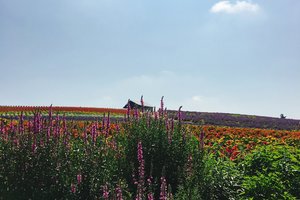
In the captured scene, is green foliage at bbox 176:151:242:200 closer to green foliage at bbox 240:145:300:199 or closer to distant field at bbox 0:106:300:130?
green foliage at bbox 240:145:300:199

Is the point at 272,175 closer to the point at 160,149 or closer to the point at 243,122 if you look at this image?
the point at 160,149

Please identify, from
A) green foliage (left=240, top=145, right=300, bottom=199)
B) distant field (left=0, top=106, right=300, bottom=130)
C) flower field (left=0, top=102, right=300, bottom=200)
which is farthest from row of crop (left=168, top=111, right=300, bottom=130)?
flower field (left=0, top=102, right=300, bottom=200)

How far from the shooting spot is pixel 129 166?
271 inches

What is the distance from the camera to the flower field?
6.12 meters

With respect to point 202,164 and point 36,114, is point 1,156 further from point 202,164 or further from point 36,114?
point 202,164

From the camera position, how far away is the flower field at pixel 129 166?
6.12 metres

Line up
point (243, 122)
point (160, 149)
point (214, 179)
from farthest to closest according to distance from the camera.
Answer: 1. point (243, 122)
2. point (214, 179)
3. point (160, 149)

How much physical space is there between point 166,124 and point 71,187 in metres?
2.10

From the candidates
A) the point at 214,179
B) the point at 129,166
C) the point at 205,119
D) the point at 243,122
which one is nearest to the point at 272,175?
the point at 214,179

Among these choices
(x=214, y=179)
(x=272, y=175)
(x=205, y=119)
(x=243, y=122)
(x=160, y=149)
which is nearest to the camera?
(x=272, y=175)

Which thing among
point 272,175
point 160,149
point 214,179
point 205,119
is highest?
point 205,119

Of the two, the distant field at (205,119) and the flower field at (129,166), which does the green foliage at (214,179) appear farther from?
the distant field at (205,119)

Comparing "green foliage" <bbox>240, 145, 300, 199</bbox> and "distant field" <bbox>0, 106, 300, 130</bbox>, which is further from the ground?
"distant field" <bbox>0, 106, 300, 130</bbox>

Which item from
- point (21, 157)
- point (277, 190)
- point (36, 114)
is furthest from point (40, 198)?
point (277, 190)
